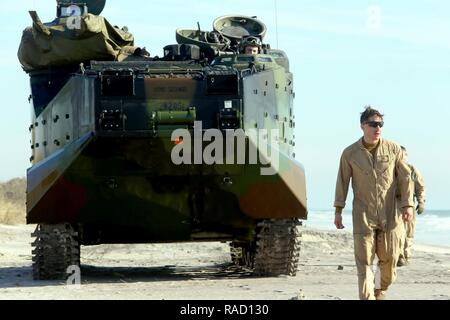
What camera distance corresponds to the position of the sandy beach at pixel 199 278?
12.5 metres

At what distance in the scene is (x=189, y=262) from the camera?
20.2 metres

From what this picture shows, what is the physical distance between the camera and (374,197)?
1027 centimetres

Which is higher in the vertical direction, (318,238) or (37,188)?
(37,188)

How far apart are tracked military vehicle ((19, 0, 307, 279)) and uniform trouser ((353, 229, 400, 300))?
399cm

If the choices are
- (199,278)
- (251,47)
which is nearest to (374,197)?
(199,278)

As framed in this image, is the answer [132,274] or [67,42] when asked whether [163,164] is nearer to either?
[67,42]

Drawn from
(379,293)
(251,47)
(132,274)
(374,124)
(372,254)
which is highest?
(251,47)

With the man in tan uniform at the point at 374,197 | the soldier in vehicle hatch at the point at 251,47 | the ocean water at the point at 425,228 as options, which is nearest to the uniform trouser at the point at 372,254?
the man in tan uniform at the point at 374,197

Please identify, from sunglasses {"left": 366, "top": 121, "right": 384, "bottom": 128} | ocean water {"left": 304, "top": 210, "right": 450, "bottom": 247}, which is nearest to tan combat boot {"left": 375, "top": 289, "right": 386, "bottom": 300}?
sunglasses {"left": 366, "top": 121, "right": 384, "bottom": 128}

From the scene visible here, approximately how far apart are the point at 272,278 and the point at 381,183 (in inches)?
197

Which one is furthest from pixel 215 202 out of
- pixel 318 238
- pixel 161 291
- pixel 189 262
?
pixel 318 238

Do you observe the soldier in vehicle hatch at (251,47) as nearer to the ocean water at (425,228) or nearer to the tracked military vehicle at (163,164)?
the tracked military vehicle at (163,164)

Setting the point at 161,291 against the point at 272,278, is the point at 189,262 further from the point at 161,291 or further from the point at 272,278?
the point at 161,291

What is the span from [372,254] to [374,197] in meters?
0.47
